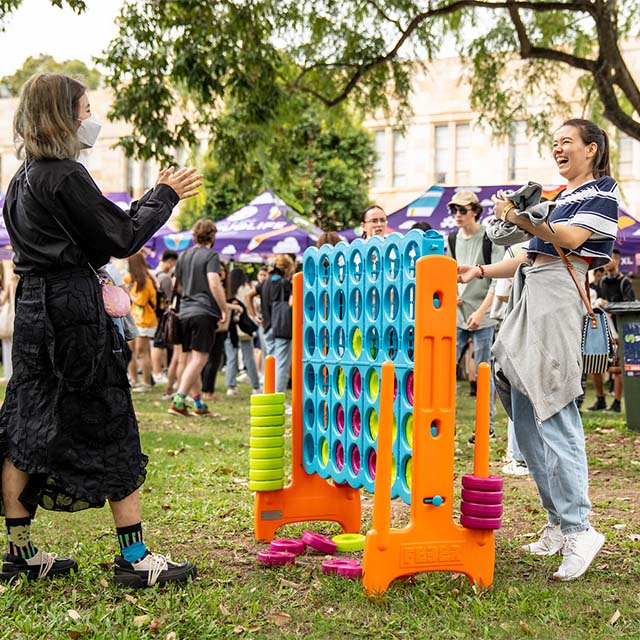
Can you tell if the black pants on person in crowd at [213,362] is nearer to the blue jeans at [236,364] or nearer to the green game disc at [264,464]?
the blue jeans at [236,364]

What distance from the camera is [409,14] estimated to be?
13.7 meters

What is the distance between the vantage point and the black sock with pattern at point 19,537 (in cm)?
398

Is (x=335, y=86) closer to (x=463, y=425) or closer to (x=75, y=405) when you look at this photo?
(x=463, y=425)

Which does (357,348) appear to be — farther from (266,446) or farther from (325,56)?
(325,56)

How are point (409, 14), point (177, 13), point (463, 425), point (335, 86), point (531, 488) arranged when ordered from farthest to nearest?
point (335, 86) < point (409, 14) < point (177, 13) < point (463, 425) < point (531, 488)

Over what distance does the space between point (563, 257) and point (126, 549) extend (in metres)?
2.26

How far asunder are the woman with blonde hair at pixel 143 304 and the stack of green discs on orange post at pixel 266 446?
26.3 feet

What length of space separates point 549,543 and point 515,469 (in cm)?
233

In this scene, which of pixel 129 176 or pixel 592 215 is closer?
pixel 592 215

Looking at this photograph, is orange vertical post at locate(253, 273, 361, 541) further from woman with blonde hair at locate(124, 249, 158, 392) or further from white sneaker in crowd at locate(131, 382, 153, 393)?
white sneaker in crowd at locate(131, 382, 153, 393)

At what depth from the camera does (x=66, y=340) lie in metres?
3.79

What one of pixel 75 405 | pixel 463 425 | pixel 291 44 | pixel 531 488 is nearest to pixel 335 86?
pixel 291 44

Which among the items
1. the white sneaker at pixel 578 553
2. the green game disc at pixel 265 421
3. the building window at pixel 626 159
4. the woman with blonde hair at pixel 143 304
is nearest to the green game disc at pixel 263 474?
the green game disc at pixel 265 421

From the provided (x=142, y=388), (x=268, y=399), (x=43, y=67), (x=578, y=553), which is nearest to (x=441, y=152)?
(x=142, y=388)
